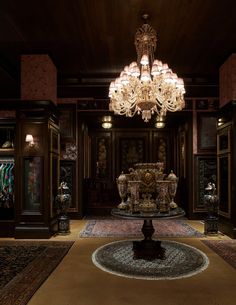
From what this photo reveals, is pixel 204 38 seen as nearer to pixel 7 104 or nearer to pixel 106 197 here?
pixel 7 104

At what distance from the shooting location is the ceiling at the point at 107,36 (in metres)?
4.55

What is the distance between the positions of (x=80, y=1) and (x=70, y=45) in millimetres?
1600

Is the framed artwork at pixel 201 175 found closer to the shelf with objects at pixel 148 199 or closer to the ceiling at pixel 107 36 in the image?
the ceiling at pixel 107 36

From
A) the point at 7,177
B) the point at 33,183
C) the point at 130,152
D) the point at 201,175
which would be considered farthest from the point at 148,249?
the point at 130,152

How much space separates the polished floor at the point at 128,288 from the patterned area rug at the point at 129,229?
2.04 meters

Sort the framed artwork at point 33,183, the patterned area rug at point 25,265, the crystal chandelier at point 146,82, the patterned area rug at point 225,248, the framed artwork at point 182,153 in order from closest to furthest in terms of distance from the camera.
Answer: the patterned area rug at point 25,265
the patterned area rug at point 225,248
the crystal chandelier at point 146,82
the framed artwork at point 33,183
the framed artwork at point 182,153

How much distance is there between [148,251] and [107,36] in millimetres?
3788

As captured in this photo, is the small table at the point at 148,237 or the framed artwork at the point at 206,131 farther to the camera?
the framed artwork at the point at 206,131

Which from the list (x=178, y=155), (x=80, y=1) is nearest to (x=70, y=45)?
(x=80, y=1)

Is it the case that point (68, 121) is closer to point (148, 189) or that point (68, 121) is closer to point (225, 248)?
point (148, 189)

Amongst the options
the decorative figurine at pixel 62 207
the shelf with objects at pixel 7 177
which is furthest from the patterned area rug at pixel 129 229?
the shelf with objects at pixel 7 177

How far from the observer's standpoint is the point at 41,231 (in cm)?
595

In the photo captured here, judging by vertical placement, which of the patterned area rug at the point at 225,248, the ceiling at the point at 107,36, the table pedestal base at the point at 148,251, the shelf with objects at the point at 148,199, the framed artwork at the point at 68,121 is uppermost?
the ceiling at the point at 107,36

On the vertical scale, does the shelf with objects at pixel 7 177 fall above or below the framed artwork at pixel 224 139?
below
